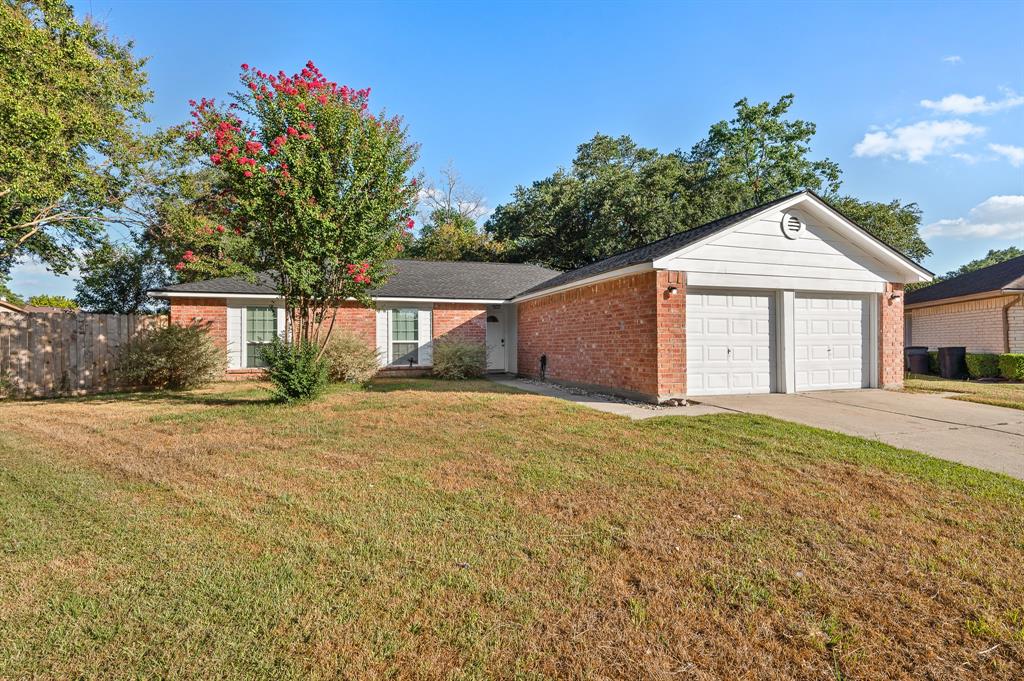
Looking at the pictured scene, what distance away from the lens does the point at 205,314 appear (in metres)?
13.4

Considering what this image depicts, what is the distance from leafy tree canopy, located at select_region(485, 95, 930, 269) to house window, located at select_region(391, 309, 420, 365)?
14.4m

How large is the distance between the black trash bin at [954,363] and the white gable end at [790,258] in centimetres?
582

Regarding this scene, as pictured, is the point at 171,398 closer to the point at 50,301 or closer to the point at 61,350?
the point at 61,350

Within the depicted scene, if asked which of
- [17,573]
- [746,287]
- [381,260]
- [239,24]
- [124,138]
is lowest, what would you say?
[17,573]

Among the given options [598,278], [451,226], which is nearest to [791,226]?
[598,278]

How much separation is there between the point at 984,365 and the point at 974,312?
2876mm

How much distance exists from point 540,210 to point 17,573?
27.8m

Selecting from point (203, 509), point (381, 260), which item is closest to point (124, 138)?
point (381, 260)

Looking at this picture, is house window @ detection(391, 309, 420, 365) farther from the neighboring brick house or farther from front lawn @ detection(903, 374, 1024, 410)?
the neighboring brick house

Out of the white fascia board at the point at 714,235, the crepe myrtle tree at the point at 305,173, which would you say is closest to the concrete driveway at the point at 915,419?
the white fascia board at the point at 714,235

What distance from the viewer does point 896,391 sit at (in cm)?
1020

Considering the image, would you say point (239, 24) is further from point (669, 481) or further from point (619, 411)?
point (669, 481)

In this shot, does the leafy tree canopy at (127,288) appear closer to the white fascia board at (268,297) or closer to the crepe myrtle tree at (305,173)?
the white fascia board at (268,297)

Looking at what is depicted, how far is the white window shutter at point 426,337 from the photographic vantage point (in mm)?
15406
